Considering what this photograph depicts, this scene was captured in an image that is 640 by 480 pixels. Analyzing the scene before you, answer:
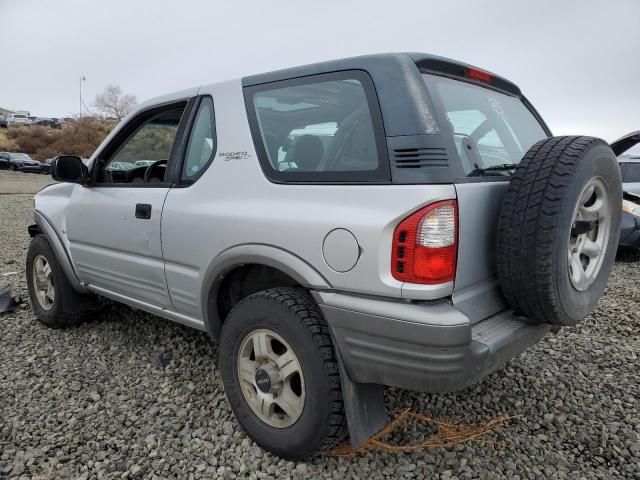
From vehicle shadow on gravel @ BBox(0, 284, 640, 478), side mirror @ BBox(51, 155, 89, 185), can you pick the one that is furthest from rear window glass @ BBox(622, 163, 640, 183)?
side mirror @ BBox(51, 155, 89, 185)

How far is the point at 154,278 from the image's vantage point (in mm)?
2869

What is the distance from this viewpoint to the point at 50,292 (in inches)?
155

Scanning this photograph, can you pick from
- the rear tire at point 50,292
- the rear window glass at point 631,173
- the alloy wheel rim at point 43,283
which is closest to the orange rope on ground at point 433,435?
the rear tire at point 50,292

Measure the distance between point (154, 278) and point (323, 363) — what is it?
132 cm

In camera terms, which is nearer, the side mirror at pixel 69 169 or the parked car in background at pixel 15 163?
the side mirror at pixel 69 169

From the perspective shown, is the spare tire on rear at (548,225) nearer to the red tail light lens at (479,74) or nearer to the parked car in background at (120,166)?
the red tail light lens at (479,74)

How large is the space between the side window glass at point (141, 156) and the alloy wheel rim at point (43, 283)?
1058 millimetres

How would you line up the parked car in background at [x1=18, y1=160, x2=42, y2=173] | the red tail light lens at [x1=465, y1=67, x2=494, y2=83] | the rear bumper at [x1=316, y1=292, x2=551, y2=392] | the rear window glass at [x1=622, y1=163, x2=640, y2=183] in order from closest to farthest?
the rear bumper at [x1=316, y1=292, x2=551, y2=392]
the red tail light lens at [x1=465, y1=67, x2=494, y2=83]
the rear window glass at [x1=622, y1=163, x2=640, y2=183]
the parked car in background at [x1=18, y1=160, x2=42, y2=173]

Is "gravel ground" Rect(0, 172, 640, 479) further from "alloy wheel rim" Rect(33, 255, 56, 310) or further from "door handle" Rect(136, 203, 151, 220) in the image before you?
"door handle" Rect(136, 203, 151, 220)

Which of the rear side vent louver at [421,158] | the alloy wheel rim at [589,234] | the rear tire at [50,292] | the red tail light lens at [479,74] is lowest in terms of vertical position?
the rear tire at [50,292]

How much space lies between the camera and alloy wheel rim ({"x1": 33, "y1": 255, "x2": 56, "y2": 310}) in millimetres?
3922

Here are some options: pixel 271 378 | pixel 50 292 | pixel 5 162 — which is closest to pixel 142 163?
pixel 50 292

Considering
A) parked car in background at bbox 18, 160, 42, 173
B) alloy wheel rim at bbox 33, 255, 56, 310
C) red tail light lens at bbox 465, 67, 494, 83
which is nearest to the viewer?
red tail light lens at bbox 465, 67, 494, 83

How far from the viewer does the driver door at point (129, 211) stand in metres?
2.84
